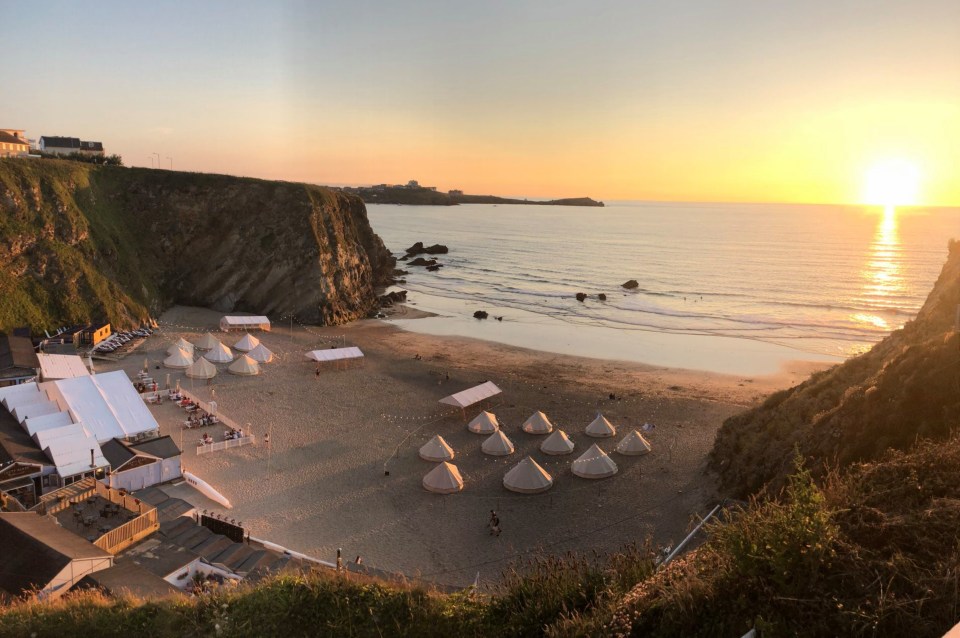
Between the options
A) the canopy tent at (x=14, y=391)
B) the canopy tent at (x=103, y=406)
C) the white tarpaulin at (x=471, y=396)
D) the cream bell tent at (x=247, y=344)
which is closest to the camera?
the canopy tent at (x=103, y=406)

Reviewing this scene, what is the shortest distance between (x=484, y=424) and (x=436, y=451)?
4031mm

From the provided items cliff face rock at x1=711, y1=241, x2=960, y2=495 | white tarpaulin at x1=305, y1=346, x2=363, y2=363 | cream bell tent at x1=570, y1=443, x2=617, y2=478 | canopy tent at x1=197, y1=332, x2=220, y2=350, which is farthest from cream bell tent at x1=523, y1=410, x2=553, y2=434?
canopy tent at x1=197, y1=332, x2=220, y2=350

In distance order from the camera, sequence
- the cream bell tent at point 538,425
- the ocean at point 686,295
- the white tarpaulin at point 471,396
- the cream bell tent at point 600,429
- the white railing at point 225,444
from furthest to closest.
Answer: the ocean at point 686,295 → the white tarpaulin at point 471,396 → the cream bell tent at point 538,425 → the cream bell tent at point 600,429 → the white railing at point 225,444

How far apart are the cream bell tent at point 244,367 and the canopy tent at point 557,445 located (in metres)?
19.2

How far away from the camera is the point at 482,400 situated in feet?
104

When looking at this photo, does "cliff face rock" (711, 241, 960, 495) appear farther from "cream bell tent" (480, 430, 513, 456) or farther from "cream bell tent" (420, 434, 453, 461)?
"cream bell tent" (420, 434, 453, 461)

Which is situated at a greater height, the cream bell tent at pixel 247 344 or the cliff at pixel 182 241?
the cliff at pixel 182 241

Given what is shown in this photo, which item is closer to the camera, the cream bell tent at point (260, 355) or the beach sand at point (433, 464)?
the beach sand at point (433, 464)

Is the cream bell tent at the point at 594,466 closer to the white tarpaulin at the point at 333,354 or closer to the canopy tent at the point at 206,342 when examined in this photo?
the white tarpaulin at the point at 333,354

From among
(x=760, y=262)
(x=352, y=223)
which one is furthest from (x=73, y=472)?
(x=760, y=262)

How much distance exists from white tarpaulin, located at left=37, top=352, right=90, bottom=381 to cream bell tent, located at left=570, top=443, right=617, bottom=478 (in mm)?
24163

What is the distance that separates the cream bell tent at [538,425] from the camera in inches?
1082

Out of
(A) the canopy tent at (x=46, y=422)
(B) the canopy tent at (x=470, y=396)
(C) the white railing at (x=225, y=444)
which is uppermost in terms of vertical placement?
(A) the canopy tent at (x=46, y=422)

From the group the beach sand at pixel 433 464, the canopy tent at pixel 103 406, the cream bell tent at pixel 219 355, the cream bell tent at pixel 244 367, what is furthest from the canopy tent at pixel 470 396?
the cream bell tent at pixel 219 355
